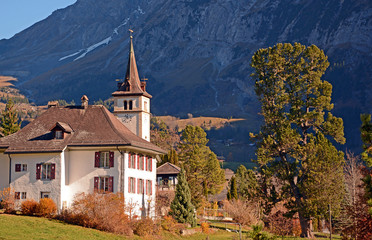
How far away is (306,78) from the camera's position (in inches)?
3004

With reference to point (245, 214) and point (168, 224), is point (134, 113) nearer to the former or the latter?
point (245, 214)

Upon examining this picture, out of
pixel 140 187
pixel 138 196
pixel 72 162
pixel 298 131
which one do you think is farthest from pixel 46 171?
pixel 298 131

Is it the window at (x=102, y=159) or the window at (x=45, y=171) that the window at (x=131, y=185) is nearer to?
the window at (x=102, y=159)

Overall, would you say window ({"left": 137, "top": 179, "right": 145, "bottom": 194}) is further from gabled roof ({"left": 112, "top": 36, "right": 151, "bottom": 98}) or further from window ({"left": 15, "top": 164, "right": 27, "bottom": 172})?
gabled roof ({"left": 112, "top": 36, "right": 151, "bottom": 98})

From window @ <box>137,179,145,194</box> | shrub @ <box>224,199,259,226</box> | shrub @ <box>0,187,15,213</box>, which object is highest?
window @ <box>137,179,145,194</box>

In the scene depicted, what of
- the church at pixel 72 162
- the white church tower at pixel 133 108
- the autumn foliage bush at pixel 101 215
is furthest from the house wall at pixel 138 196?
the white church tower at pixel 133 108

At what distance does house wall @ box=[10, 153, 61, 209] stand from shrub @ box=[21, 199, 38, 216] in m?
2.56

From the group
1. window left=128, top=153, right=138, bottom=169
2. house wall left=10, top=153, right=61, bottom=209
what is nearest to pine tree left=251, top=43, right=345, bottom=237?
window left=128, top=153, right=138, bottom=169

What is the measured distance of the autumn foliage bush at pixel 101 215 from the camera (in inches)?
2345

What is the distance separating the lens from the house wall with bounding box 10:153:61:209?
210 ft

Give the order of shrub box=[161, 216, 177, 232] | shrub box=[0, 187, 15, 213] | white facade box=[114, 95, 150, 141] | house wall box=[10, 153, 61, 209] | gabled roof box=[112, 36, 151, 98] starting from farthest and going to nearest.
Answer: gabled roof box=[112, 36, 151, 98]
white facade box=[114, 95, 150, 141]
shrub box=[161, 216, 177, 232]
house wall box=[10, 153, 61, 209]
shrub box=[0, 187, 15, 213]

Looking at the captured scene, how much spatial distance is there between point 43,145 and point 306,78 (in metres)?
30.9

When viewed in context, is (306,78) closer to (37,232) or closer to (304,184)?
(304,184)

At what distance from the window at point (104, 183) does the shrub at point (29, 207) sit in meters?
6.19
